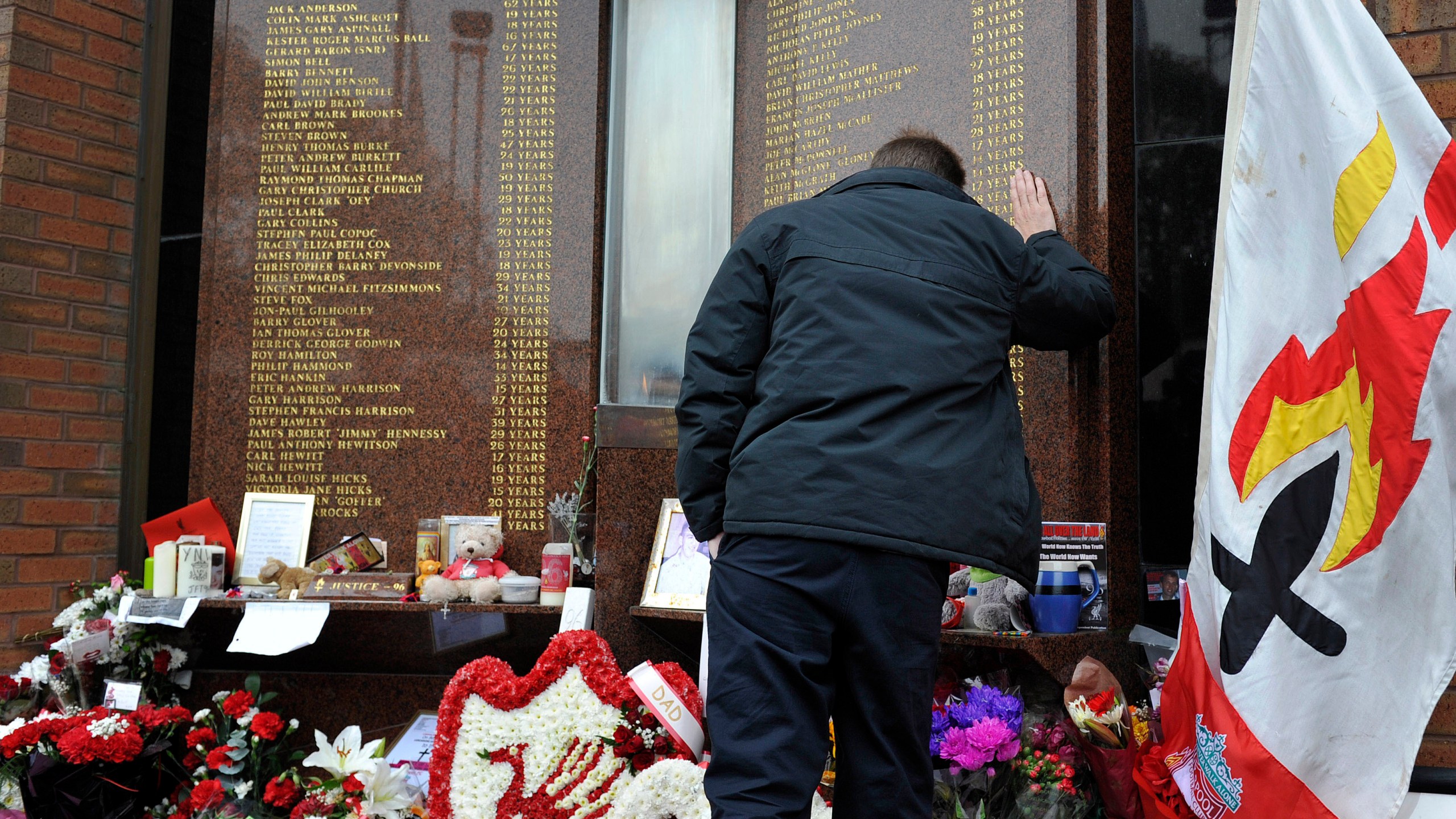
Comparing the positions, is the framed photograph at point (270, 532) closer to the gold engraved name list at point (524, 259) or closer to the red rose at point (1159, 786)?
the gold engraved name list at point (524, 259)

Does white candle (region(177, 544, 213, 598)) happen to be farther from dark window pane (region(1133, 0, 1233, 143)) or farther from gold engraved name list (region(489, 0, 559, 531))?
dark window pane (region(1133, 0, 1233, 143))

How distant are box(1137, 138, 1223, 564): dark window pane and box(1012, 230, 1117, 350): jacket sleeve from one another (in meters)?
0.69

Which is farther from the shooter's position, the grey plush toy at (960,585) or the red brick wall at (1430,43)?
the grey plush toy at (960,585)

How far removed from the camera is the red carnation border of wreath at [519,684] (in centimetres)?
315

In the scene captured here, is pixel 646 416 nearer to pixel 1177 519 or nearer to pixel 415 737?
pixel 415 737

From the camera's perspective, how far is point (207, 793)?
3.23 meters

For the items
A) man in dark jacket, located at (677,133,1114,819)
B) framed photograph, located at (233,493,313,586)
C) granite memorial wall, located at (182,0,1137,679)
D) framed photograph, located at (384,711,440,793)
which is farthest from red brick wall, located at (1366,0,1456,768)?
framed photograph, located at (233,493,313,586)

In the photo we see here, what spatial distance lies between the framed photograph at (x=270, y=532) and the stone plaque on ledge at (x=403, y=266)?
6cm

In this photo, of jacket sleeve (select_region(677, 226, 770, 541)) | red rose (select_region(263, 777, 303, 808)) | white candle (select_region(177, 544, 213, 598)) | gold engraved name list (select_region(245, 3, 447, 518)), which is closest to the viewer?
jacket sleeve (select_region(677, 226, 770, 541))

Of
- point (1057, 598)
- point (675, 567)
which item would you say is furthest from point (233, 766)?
point (1057, 598)

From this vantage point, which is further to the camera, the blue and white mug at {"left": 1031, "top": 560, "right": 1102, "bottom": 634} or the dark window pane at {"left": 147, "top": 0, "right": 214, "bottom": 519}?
the dark window pane at {"left": 147, "top": 0, "right": 214, "bottom": 519}

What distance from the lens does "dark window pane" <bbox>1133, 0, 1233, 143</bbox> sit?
141 inches

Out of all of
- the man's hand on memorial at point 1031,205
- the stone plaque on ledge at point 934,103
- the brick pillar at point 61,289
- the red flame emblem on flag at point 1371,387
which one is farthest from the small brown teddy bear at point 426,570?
the red flame emblem on flag at point 1371,387

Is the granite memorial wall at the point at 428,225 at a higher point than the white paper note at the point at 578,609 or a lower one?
higher
